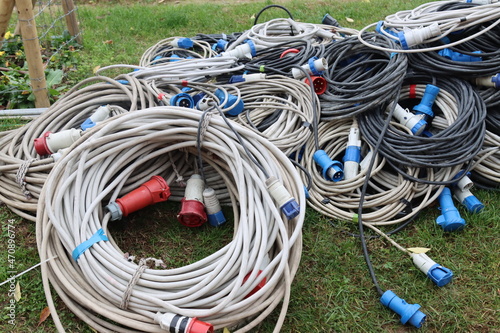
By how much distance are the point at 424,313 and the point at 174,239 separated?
47.4 inches

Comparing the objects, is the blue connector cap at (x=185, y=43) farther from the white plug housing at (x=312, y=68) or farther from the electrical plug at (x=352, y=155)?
the electrical plug at (x=352, y=155)

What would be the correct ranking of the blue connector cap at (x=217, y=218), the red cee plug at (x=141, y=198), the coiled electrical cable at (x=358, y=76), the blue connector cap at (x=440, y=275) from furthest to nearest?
the coiled electrical cable at (x=358, y=76) → the blue connector cap at (x=217, y=218) → the red cee plug at (x=141, y=198) → the blue connector cap at (x=440, y=275)

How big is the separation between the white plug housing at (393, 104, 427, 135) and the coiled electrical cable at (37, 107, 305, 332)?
936 millimetres

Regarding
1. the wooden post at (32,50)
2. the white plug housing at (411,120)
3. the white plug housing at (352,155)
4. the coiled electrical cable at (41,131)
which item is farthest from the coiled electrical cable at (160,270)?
the wooden post at (32,50)

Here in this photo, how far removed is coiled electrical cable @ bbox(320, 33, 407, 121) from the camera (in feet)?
8.64

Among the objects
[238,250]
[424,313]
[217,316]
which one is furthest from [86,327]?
[424,313]

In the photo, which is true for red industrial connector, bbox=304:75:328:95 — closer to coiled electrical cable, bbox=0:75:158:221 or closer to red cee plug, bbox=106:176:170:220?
coiled electrical cable, bbox=0:75:158:221

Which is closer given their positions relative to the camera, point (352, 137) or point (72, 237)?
point (72, 237)

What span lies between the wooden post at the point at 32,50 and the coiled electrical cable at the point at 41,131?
1.42 ft

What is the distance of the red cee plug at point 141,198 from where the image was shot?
2.18 meters

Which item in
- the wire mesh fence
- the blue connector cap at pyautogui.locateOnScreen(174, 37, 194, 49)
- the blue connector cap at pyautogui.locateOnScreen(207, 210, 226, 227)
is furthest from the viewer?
the blue connector cap at pyautogui.locateOnScreen(174, 37, 194, 49)

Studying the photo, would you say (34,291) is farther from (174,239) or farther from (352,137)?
(352,137)

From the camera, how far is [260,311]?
1.83m

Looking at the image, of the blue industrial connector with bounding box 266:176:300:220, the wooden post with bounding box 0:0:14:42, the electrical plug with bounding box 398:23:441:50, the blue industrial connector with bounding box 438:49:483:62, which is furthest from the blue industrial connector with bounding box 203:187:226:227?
the wooden post with bounding box 0:0:14:42
